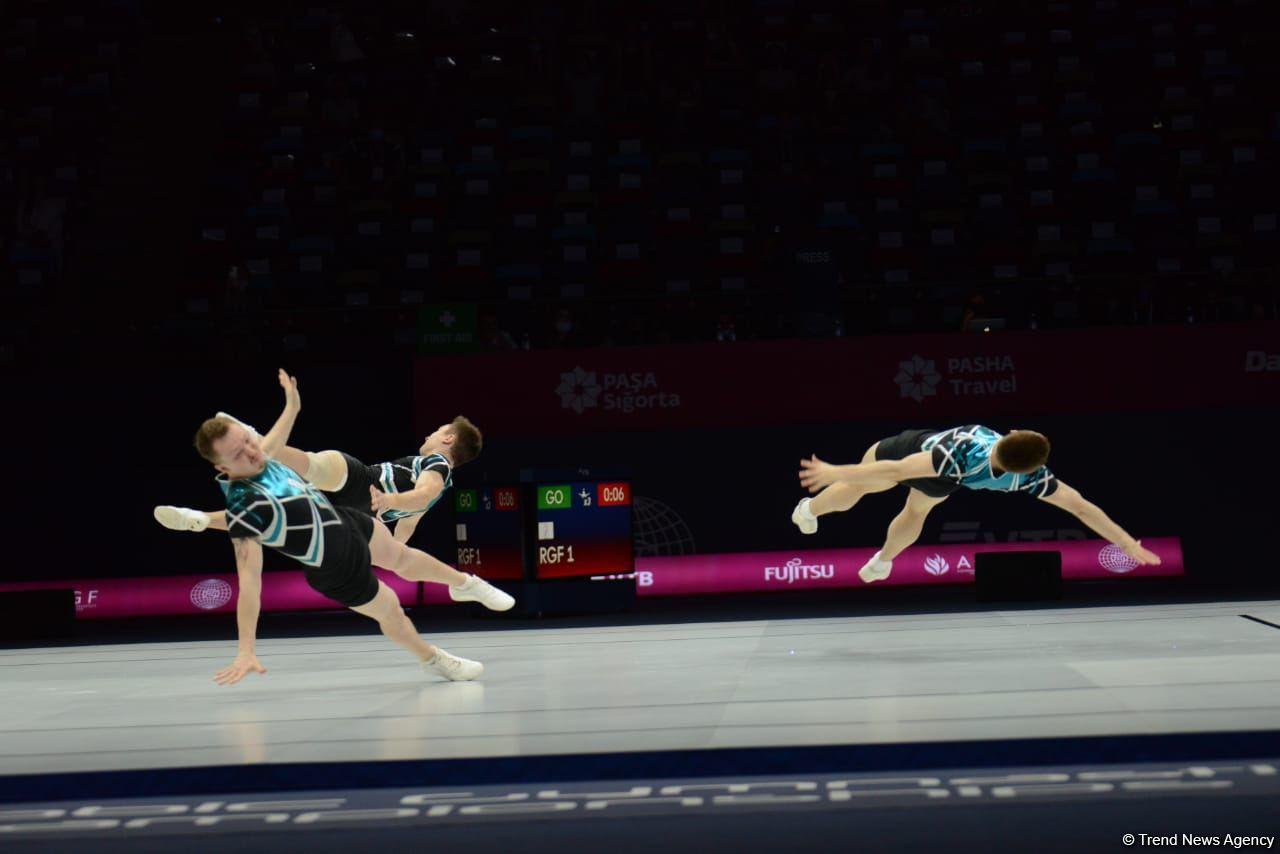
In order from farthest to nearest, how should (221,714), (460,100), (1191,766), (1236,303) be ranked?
(460,100) < (1236,303) < (221,714) < (1191,766)

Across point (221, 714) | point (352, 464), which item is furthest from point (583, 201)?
point (221, 714)

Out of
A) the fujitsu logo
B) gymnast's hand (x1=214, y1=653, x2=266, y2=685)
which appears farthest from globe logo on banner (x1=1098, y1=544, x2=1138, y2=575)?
gymnast's hand (x1=214, y1=653, x2=266, y2=685)

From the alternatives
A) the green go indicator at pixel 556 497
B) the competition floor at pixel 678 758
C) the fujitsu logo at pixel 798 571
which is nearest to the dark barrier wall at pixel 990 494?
the fujitsu logo at pixel 798 571

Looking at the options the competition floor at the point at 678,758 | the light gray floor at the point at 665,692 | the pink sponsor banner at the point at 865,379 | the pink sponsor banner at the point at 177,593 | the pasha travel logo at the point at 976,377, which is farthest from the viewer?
the pink sponsor banner at the point at 177,593

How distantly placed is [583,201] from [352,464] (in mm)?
8690

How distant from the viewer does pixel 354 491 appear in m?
8.85

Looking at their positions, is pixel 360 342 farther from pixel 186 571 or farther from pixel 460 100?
pixel 460 100

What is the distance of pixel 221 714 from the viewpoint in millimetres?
7543

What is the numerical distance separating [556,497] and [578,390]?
140 centimetres

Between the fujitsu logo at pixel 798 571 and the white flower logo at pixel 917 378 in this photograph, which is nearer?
the white flower logo at pixel 917 378

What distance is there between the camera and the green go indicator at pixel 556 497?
44.2ft

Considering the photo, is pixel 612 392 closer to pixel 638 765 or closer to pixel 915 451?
pixel 915 451

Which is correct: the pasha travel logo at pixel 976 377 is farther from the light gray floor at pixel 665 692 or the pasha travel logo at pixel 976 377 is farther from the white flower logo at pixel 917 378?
the light gray floor at pixel 665 692

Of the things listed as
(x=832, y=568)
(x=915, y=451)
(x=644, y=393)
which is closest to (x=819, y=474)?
(x=915, y=451)
